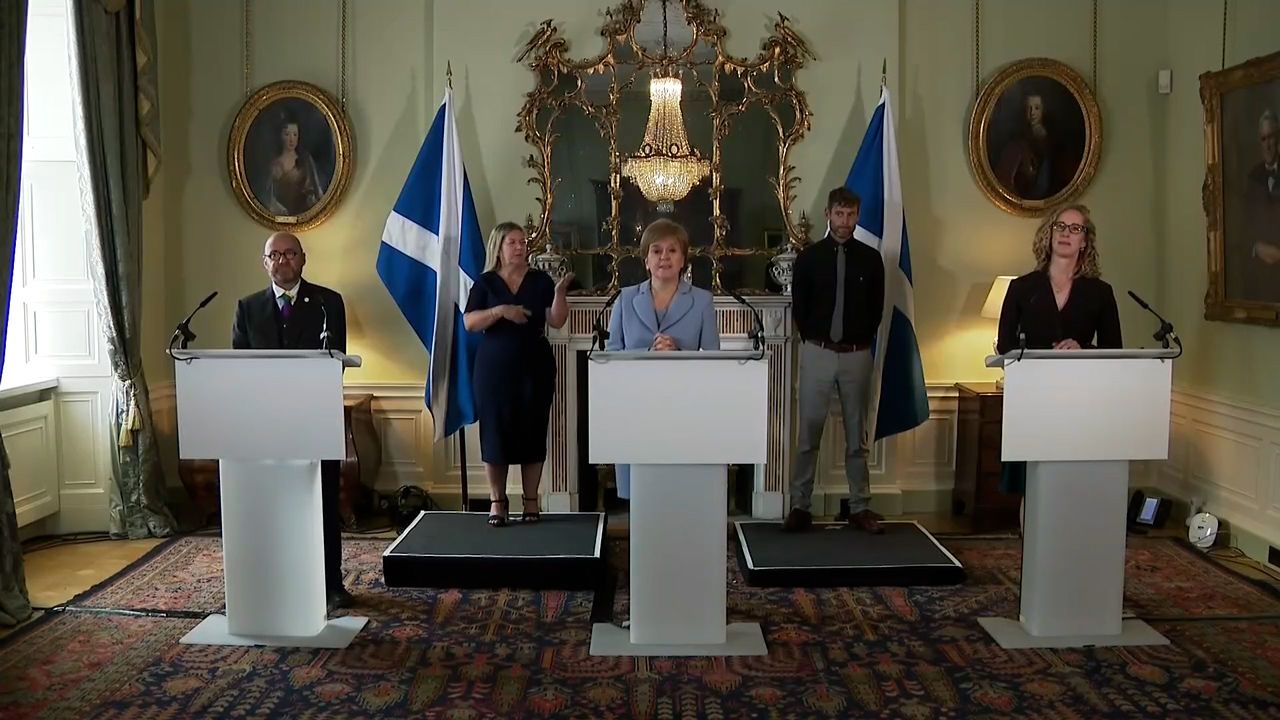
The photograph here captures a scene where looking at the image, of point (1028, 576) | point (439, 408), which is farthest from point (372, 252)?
point (1028, 576)

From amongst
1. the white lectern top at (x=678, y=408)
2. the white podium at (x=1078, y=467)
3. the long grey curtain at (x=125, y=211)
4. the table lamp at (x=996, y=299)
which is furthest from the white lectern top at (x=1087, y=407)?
the long grey curtain at (x=125, y=211)

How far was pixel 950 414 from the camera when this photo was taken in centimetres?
575

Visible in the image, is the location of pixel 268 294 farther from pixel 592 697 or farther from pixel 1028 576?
pixel 1028 576

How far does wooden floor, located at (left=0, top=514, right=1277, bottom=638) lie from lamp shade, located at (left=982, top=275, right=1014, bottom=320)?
3.85 ft

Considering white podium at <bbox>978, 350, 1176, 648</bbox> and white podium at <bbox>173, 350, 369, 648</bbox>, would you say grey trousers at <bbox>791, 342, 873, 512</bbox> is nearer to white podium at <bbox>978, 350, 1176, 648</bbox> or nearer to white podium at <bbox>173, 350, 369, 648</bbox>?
white podium at <bbox>978, 350, 1176, 648</bbox>

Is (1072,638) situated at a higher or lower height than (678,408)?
lower

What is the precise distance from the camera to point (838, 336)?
483 centimetres

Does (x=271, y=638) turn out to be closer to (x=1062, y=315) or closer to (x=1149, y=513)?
(x=1062, y=315)

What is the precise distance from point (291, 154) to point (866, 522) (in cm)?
366

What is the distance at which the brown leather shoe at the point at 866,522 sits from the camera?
491cm

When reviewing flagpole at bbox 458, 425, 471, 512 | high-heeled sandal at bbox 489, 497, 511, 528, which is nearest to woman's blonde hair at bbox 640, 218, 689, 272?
high-heeled sandal at bbox 489, 497, 511, 528

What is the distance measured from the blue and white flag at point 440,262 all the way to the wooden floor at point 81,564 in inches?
44.5

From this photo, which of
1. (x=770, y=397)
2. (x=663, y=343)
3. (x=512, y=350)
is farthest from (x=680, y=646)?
(x=770, y=397)

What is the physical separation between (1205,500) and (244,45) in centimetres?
571
